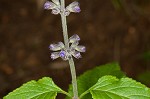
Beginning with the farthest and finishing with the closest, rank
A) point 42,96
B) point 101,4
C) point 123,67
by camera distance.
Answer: point 101,4
point 123,67
point 42,96

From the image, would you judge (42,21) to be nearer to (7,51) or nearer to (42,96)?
(7,51)

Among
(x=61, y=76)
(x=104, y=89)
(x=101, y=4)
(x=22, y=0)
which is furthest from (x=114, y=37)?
(x=104, y=89)

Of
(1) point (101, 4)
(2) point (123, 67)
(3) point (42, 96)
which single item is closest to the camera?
(3) point (42, 96)

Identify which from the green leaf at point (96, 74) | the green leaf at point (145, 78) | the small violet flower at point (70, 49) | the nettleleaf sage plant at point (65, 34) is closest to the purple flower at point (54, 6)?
the nettleleaf sage plant at point (65, 34)

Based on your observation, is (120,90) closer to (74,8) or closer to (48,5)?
(74,8)

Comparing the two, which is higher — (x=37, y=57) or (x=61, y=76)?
(x=37, y=57)

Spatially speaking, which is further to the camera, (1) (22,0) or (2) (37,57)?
(1) (22,0)

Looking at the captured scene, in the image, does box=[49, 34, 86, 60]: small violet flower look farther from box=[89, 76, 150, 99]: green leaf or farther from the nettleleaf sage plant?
box=[89, 76, 150, 99]: green leaf

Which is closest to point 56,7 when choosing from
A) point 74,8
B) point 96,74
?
point 74,8
